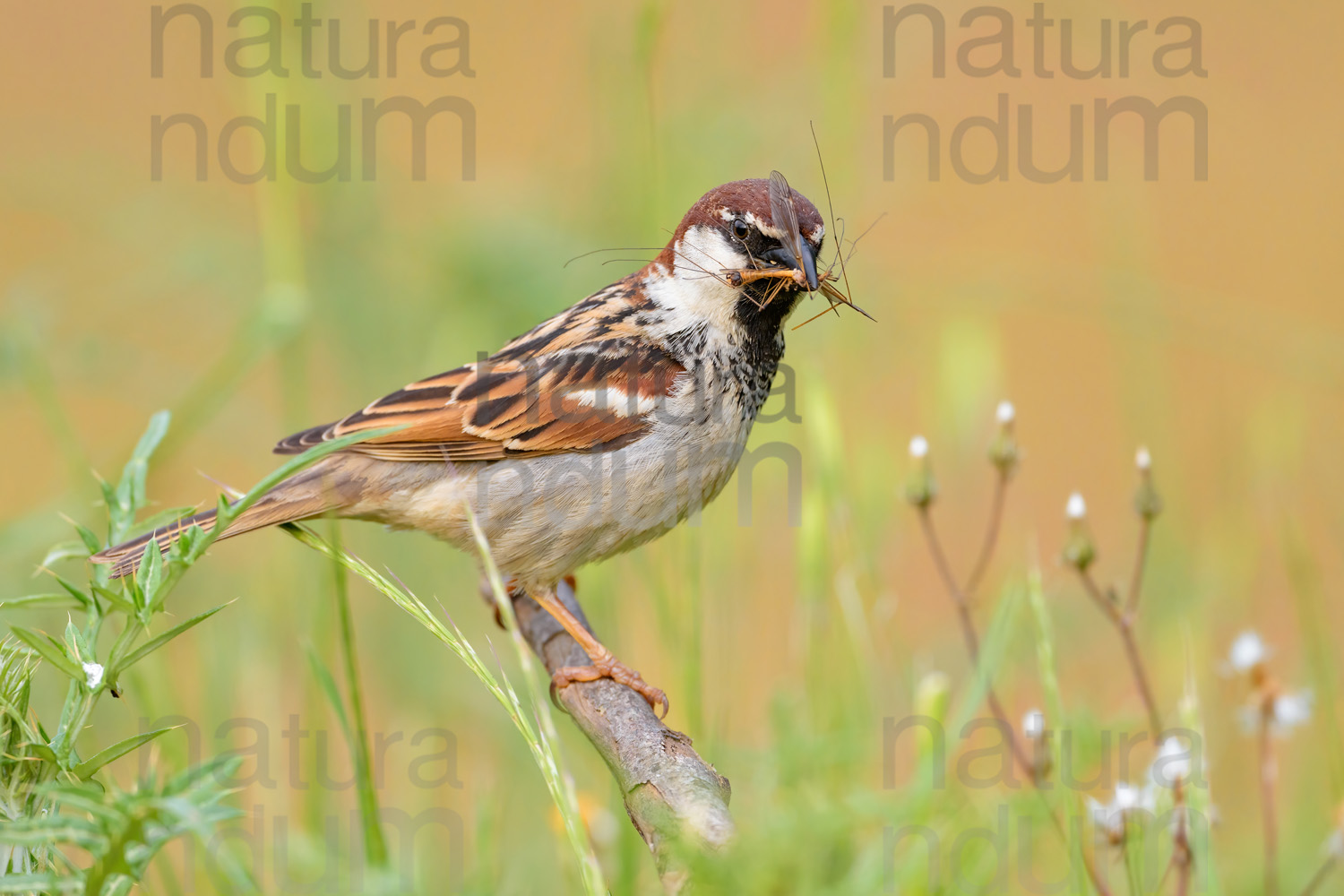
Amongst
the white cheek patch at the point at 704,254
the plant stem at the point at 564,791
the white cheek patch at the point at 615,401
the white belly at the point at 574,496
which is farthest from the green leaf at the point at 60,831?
the white cheek patch at the point at 704,254

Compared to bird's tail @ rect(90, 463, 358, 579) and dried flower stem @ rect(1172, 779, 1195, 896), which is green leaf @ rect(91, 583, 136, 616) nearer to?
bird's tail @ rect(90, 463, 358, 579)

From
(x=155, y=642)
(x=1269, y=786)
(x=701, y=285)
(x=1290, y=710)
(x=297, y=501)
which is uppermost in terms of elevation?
(x=701, y=285)

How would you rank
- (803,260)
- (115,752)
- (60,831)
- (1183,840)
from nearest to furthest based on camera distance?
(60,831) → (115,752) → (1183,840) → (803,260)

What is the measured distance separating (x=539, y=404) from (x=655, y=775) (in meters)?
1.28

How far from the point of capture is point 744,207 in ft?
8.50

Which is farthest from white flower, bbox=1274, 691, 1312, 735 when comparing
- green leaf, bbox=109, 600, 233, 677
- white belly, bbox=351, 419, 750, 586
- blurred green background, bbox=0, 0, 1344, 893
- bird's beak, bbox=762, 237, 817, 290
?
green leaf, bbox=109, 600, 233, 677

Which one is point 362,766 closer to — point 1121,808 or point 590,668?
point 590,668

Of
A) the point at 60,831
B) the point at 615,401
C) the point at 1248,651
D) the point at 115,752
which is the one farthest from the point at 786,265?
the point at 60,831

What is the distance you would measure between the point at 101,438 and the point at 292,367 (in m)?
2.93

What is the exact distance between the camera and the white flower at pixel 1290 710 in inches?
81.2

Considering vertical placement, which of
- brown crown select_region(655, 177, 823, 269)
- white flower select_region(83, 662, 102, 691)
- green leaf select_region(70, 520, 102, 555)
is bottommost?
white flower select_region(83, 662, 102, 691)

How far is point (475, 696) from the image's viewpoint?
11.5ft

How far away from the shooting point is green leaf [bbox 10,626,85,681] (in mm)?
1205

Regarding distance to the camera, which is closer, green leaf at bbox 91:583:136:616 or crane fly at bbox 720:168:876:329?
green leaf at bbox 91:583:136:616
